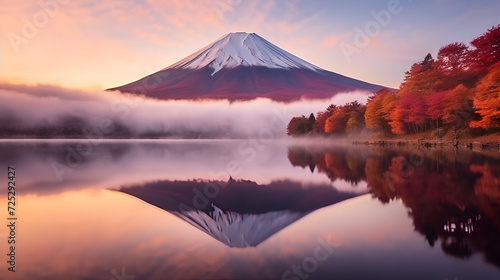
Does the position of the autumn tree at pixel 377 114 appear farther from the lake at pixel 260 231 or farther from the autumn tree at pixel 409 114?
the lake at pixel 260 231

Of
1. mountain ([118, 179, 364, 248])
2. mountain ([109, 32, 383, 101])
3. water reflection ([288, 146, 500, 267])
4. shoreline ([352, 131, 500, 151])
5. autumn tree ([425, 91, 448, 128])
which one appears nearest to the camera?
water reflection ([288, 146, 500, 267])

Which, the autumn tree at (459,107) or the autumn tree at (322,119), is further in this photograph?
the autumn tree at (322,119)

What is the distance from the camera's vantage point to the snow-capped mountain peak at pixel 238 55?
16038 cm

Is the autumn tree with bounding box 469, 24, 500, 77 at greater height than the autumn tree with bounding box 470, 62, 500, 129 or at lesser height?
greater

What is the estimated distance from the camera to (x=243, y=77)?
505 feet

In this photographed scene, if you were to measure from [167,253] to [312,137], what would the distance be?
83493 millimetres

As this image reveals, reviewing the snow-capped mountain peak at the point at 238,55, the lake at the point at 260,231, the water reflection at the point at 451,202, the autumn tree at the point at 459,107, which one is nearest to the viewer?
the lake at the point at 260,231

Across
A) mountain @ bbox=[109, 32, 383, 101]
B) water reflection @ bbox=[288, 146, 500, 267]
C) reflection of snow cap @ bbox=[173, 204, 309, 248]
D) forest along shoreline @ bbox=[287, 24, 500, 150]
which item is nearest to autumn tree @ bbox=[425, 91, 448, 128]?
forest along shoreline @ bbox=[287, 24, 500, 150]

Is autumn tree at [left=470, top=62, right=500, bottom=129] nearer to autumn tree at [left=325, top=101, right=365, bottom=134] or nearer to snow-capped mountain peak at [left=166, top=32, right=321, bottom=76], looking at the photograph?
autumn tree at [left=325, top=101, right=365, bottom=134]

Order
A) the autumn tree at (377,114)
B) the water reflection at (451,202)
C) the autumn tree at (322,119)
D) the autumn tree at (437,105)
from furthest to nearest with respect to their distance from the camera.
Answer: the autumn tree at (322,119), the autumn tree at (377,114), the autumn tree at (437,105), the water reflection at (451,202)

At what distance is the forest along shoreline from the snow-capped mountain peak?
333 feet

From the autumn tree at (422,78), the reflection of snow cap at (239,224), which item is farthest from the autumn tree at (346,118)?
the reflection of snow cap at (239,224)

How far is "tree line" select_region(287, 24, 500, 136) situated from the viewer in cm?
3381

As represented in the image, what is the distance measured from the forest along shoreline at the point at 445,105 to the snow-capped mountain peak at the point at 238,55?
333 ft
